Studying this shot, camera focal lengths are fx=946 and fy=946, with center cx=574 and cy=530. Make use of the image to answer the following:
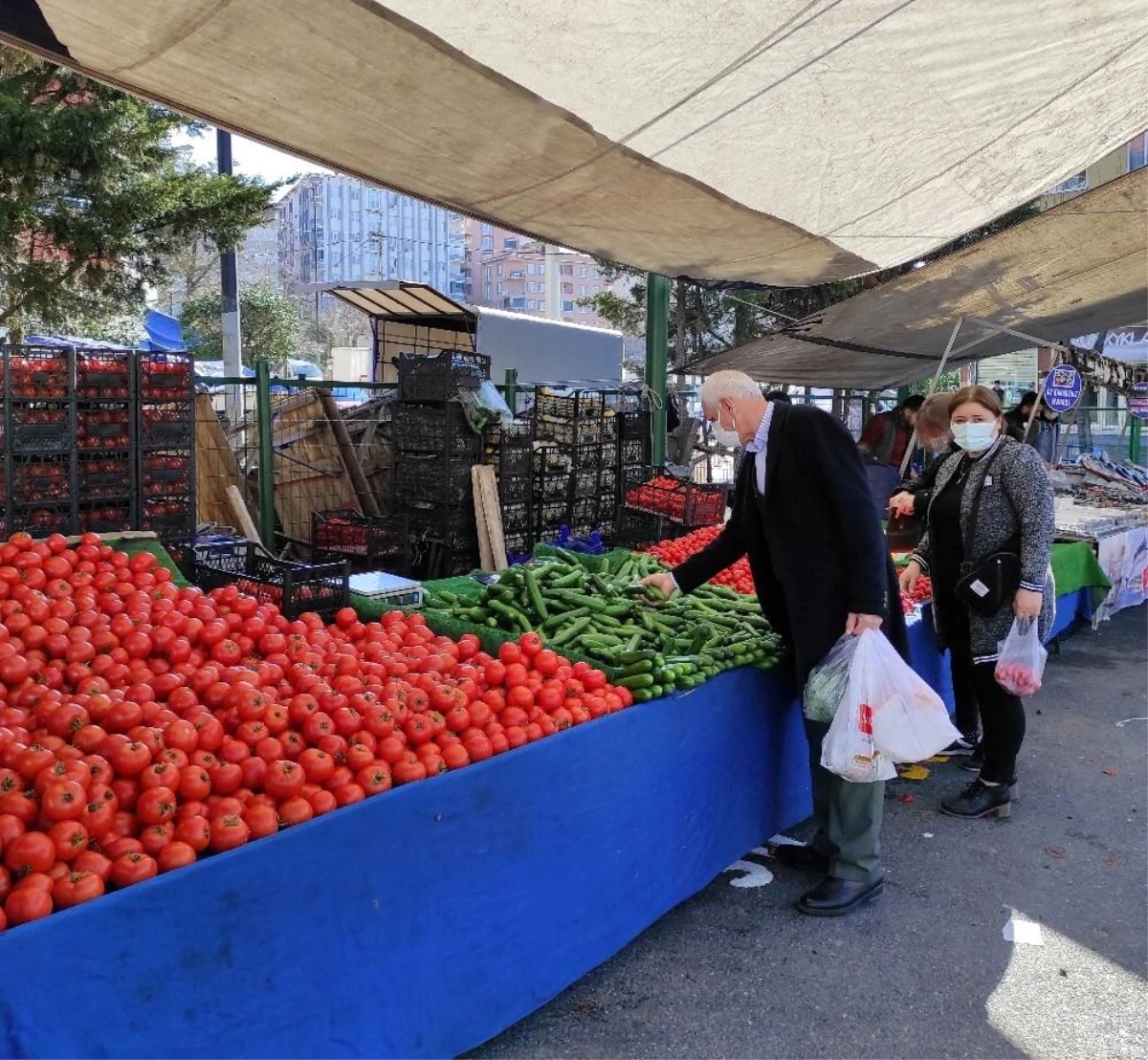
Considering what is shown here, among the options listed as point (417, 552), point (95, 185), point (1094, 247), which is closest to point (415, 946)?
point (417, 552)

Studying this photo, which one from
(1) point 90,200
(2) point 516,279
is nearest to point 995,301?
(1) point 90,200

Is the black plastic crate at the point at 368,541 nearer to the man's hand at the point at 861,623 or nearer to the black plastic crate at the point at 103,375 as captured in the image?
the black plastic crate at the point at 103,375

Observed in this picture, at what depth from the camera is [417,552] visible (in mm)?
9164

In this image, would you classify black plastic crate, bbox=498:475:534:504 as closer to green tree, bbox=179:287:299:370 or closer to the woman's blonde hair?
the woman's blonde hair

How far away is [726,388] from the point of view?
374 centimetres

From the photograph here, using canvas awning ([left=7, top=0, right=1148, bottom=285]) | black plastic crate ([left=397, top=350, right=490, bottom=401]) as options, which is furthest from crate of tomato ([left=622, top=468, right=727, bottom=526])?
canvas awning ([left=7, top=0, right=1148, bottom=285])

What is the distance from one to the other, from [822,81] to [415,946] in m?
4.19

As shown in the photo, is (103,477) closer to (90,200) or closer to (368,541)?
(368,541)

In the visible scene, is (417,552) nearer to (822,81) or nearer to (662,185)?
(662,185)

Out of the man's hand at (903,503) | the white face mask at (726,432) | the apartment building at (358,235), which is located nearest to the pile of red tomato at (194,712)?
the white face mask at (726,432)

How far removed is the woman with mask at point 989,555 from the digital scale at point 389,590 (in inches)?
105

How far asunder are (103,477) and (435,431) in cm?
316

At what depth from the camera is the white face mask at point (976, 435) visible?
4.60 m

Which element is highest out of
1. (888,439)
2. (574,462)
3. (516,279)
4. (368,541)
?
(516,279)
